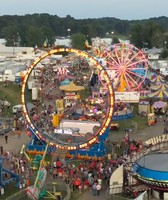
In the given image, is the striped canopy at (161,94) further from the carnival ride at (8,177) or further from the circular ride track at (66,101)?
the carnival ride at (8,177)

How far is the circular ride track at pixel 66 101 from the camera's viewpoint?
95.1 feet

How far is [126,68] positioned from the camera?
51.2m

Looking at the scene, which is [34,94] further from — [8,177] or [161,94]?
[8,177]

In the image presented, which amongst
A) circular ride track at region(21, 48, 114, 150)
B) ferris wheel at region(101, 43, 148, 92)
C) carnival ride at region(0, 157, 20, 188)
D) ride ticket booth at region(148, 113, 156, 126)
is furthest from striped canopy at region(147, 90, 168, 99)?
carnival ride at region(0, 157, 20, 188)

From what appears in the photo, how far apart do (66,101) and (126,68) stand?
28.6 ft

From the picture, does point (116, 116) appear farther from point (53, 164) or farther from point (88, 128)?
point (53, 164)

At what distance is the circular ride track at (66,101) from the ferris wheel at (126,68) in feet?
7.26

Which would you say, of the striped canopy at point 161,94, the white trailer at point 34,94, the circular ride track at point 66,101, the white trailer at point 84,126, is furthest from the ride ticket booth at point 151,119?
the white trailer at point 34,94

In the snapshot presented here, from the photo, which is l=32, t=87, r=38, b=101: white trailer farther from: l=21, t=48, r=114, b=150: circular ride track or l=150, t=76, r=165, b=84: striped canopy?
l=150, t=76, r=165, b=84: striped canopy

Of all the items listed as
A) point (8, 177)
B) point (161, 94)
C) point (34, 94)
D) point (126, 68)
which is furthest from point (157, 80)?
point (8, 177)

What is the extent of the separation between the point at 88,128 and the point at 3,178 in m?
8.67

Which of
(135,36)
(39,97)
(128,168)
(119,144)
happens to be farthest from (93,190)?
(135,36)

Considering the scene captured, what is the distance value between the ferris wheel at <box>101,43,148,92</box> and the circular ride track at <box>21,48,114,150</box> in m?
2.21

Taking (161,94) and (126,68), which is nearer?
(161,94)
